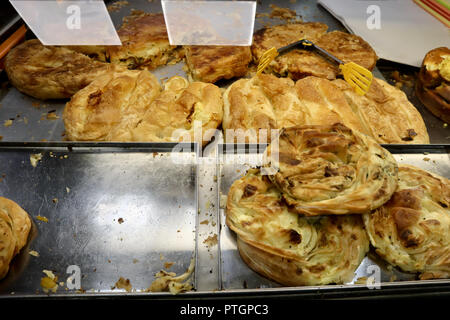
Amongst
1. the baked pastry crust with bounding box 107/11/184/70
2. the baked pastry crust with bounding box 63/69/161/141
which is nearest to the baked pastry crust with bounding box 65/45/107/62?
the baked pastry crust with bounding box 107/11/184/70

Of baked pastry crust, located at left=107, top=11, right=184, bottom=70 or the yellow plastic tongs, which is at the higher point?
baked pastry crust, located at left=107, top=11, right=184, bottom=70

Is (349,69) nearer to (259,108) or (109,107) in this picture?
(259,108)

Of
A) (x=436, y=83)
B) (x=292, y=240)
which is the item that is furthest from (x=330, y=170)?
(x=436, y=83)

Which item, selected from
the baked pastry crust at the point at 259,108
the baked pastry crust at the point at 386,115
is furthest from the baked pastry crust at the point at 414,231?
the baked pastry crust at the point at 259,108

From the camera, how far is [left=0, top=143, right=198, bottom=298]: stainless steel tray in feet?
5.85

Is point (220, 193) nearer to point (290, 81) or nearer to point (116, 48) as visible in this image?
point (290, 81)

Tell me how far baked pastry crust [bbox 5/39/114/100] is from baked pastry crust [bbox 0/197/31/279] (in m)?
1.23

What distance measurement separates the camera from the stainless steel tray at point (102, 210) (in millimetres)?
1784

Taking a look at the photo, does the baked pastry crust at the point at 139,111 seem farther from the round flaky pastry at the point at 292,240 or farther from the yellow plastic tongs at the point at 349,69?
the round flaky pastry at the point at 292,240

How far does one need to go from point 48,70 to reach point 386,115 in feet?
9.70

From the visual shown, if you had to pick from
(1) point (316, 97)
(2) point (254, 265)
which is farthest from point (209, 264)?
(1) point (316, 97)

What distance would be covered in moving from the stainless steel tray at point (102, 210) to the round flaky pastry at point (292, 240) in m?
0.34

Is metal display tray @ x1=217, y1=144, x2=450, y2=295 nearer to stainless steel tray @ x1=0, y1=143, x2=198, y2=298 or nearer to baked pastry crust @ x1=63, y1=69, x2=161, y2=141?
stainless steel tray @ x1=0, y1=143, x2=198, y2=298
